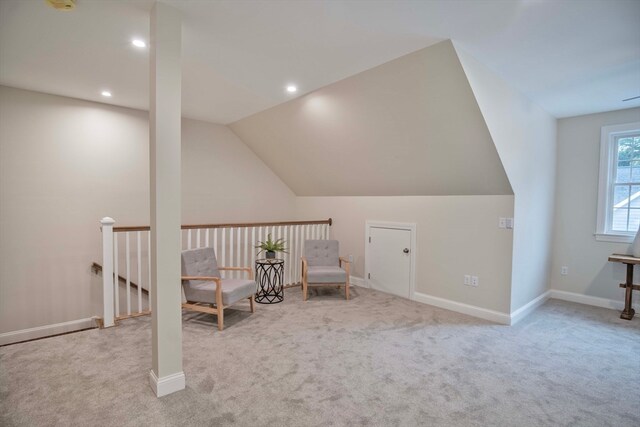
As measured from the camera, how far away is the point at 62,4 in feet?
7.13

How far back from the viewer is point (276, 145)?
551cm

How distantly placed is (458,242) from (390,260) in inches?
42.6

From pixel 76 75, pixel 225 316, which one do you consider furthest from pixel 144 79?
pixel 225 316

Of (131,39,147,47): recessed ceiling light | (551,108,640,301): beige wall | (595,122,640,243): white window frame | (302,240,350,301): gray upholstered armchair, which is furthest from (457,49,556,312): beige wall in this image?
(131,39,147,47): recessed ceiling light

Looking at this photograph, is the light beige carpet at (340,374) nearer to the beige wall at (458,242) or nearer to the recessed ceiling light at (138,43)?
the beige wall at (458,242)

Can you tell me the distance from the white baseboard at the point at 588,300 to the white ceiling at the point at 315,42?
8.67 feet

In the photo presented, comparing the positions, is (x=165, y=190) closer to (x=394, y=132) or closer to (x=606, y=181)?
(x=394, y=132)

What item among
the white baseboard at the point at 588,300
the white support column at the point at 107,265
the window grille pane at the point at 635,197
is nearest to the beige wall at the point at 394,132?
the window grille pane at the point at 635,197

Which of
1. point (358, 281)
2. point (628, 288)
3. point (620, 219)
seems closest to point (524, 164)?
point (620, 219)

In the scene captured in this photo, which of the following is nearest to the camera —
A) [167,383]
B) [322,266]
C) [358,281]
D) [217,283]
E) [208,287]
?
[167,383]

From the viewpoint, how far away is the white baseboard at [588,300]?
4.37 meters

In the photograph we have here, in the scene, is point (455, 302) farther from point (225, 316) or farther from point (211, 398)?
point (211, 398)

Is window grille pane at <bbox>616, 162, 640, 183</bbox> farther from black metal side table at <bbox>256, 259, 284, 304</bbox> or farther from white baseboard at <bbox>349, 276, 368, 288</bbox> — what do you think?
black metal side table at <bbox>256, 259, 284, 304</bbox>

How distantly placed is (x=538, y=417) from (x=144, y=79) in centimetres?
474
